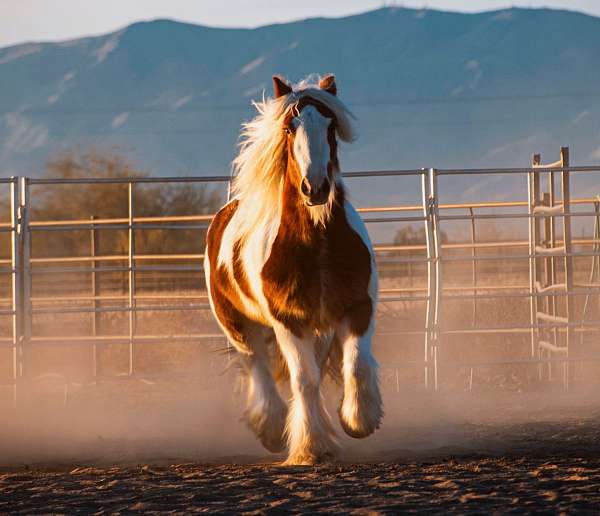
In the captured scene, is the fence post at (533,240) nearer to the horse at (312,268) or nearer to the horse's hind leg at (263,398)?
the horse's hind leg at (263,398)

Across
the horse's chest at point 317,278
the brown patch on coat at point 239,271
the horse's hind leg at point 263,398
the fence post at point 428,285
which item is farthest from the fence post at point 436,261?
the horse's chest at point 317,278

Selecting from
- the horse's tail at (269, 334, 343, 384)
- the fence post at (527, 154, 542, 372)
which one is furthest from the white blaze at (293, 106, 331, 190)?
the fence post at (527, 154, 542, 372)

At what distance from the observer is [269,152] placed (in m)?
5.58

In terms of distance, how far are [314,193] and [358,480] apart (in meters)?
1.24

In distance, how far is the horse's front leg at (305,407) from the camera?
540cm

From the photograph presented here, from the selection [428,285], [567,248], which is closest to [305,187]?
[428,285]

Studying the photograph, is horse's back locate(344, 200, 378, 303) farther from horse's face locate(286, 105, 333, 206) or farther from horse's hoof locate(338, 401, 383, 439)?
horse's hoof locate(338, 401, 383, 439)

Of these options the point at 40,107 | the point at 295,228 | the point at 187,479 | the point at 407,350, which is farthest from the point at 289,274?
the point at 40,107

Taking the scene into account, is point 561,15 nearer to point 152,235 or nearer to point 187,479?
point 152,235

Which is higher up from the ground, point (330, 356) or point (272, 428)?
point (330, 356)

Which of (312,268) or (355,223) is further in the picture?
(355,223)

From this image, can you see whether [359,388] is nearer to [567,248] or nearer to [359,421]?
[359,421]

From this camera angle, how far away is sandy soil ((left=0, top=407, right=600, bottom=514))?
164 inches

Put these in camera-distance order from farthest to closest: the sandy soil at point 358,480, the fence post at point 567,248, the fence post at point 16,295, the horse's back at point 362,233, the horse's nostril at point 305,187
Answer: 1. the fence post at point 567,248
2. the fence post at point 16,295
3. the horse's back at point 362,233
4. the horse's nostril at point 305,187
5. the sandy soil at point 358,480
